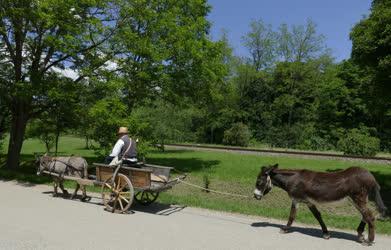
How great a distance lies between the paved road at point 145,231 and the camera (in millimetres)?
8477

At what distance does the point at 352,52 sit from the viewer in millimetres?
18625

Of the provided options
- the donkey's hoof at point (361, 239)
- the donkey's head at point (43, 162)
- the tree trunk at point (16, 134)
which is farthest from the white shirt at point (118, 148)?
the tree trunk at point (16, 134)

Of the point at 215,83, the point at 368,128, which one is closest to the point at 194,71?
the point at 215,83

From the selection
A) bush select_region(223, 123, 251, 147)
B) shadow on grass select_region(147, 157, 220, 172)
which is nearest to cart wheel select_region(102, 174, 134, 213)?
shadow on grass select_region(147, 157, 220, 172)

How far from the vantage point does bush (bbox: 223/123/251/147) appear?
56.2m

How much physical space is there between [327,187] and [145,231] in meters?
3.98

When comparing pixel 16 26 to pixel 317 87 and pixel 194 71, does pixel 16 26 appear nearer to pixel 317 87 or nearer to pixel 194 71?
pixel 194 71

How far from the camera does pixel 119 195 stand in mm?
11641

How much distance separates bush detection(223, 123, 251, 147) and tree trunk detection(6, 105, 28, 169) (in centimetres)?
3690

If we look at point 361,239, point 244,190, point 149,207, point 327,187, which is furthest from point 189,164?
point 361,239

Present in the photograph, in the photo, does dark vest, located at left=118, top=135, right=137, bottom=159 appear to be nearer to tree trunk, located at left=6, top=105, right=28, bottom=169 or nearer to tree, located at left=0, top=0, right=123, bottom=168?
tree, located at left=0, top=0, right=123, bottom=168

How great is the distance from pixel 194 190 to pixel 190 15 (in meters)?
14.0

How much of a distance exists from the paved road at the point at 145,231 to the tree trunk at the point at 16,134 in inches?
394

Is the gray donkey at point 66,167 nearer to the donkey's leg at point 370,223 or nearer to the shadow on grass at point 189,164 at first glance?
the donkey's leg at point 370,223
